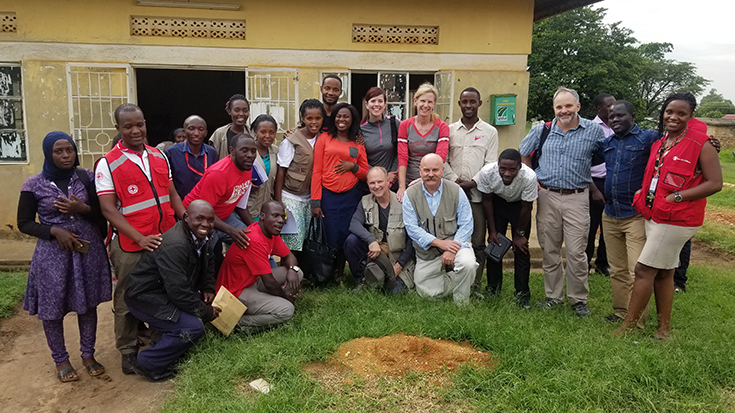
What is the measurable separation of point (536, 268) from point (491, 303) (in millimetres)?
2228

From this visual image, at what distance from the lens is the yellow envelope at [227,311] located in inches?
150

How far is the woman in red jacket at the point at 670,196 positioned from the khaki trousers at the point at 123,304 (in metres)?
3.57

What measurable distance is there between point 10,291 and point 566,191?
5.34 m

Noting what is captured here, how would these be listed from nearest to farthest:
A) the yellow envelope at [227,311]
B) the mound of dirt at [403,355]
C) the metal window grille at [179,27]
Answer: the mound of dirt at [403,355] → the yellow envelope at [227,311] → the metal window grille at [179,27]

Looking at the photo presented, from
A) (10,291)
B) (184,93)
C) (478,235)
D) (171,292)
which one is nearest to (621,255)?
(478,235)

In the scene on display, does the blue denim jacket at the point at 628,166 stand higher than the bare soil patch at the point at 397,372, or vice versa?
the blue denim jacket at the point at 628,166

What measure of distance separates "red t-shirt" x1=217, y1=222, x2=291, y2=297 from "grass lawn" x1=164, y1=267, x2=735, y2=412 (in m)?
0.44

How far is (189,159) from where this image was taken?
4.41m

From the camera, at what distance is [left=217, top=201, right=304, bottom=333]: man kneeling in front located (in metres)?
4.01

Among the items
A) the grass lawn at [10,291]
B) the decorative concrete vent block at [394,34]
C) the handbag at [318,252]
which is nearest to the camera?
the grass lawn at [10,291]

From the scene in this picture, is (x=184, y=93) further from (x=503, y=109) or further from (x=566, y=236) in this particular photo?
(x=566, y=236)

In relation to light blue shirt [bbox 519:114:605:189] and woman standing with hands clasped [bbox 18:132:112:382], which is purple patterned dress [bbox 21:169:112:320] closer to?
woman standing with hands clasped [bbox 18:132:112:382]

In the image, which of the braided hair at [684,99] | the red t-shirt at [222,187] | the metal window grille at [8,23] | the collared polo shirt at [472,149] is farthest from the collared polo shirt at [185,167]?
the metal window grille at [8,23]

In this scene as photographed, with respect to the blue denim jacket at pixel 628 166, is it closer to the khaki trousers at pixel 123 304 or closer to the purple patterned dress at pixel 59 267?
the khaki trousers at pixel 123 304
